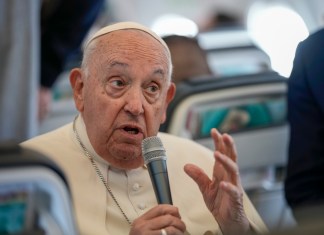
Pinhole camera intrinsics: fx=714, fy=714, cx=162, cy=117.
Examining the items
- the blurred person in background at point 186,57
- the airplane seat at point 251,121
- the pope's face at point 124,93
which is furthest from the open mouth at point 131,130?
the blurred person in background at point 186,57

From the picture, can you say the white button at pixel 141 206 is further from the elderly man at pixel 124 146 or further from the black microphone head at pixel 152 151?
the black microphone head at pixel 152 151

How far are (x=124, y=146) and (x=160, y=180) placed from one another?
361 mm

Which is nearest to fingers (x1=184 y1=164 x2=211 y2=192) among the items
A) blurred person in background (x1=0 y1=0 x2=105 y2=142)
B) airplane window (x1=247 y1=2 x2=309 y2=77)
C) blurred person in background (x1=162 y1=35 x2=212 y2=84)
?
blurred person in background (x1=0 y1=0 x2=105 y2=142)

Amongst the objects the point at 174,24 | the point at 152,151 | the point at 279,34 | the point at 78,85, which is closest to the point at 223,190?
the point at 152,151

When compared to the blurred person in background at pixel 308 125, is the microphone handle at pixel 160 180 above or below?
below

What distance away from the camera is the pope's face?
1.98m

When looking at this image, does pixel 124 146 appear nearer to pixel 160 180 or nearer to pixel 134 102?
pixel 134 102

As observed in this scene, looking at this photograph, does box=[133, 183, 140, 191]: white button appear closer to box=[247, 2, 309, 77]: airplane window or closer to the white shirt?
the white shirt

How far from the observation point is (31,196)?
47.0 inches

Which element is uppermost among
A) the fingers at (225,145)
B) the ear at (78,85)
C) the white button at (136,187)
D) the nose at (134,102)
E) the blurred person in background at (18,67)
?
the blurred person in background at (18,67)

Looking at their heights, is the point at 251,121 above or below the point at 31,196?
above

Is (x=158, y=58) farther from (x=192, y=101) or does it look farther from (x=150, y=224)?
(x=192, y=101)

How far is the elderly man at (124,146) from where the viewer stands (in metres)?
1.97

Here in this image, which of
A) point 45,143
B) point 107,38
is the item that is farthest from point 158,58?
point 45,143
